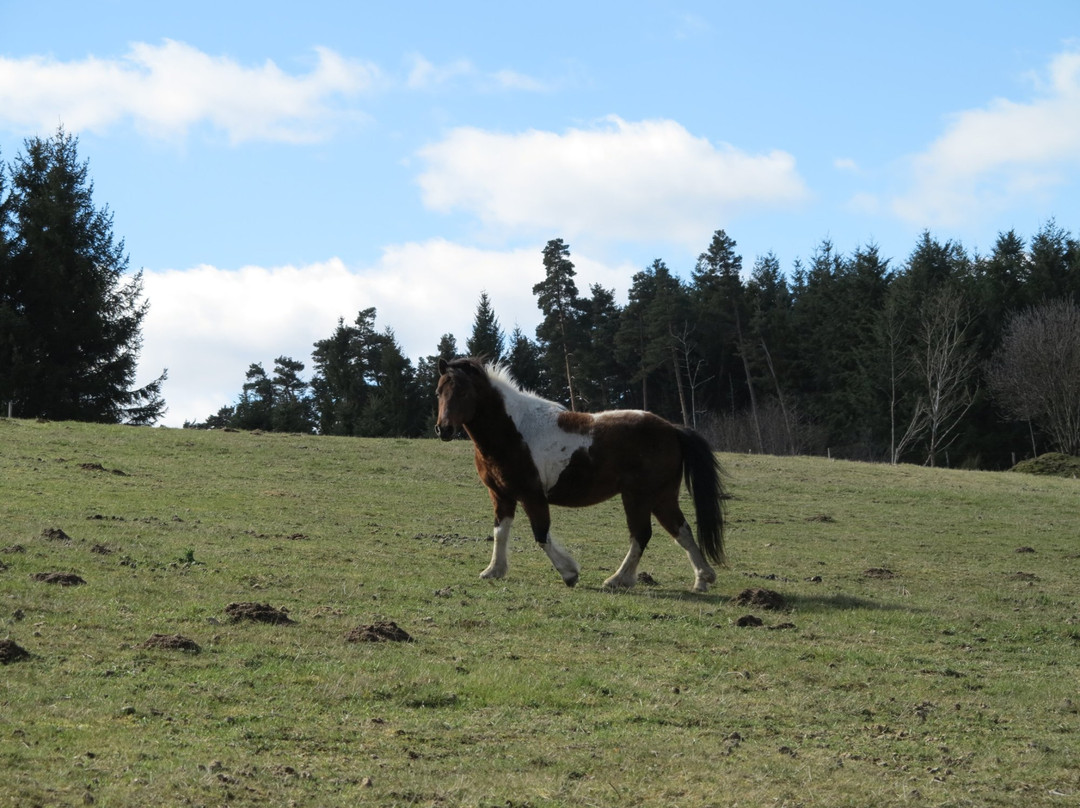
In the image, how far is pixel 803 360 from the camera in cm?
7569

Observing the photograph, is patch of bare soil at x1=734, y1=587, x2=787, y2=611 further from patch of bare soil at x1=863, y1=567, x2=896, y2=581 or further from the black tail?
patch of bare soil at x1=863, y1=567, x2=896, y2=581

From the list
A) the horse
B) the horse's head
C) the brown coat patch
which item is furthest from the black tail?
the horse's head

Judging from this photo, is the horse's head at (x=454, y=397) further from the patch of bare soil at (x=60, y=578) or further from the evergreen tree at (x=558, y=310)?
the evergreen tree at (x=558, y=310)

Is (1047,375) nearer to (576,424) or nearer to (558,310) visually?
(558,310)

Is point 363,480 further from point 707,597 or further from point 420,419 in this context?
point 420,419

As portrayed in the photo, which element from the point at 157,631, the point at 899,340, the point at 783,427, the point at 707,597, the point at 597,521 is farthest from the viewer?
the point at 783,427

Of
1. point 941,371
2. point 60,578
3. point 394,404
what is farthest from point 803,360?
point 60,578

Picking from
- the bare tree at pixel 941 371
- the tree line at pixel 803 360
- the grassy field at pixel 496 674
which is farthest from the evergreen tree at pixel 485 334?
the grassy field at pixel 496 674

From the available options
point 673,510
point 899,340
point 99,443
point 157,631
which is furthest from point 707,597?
point 899,340

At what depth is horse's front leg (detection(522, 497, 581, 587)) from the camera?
12.9 metres

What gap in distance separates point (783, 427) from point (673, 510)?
60.1 metres

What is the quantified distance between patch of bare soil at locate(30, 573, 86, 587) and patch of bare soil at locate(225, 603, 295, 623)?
1.83 m

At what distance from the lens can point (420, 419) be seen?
70.9 m

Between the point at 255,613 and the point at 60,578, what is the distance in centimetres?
233
